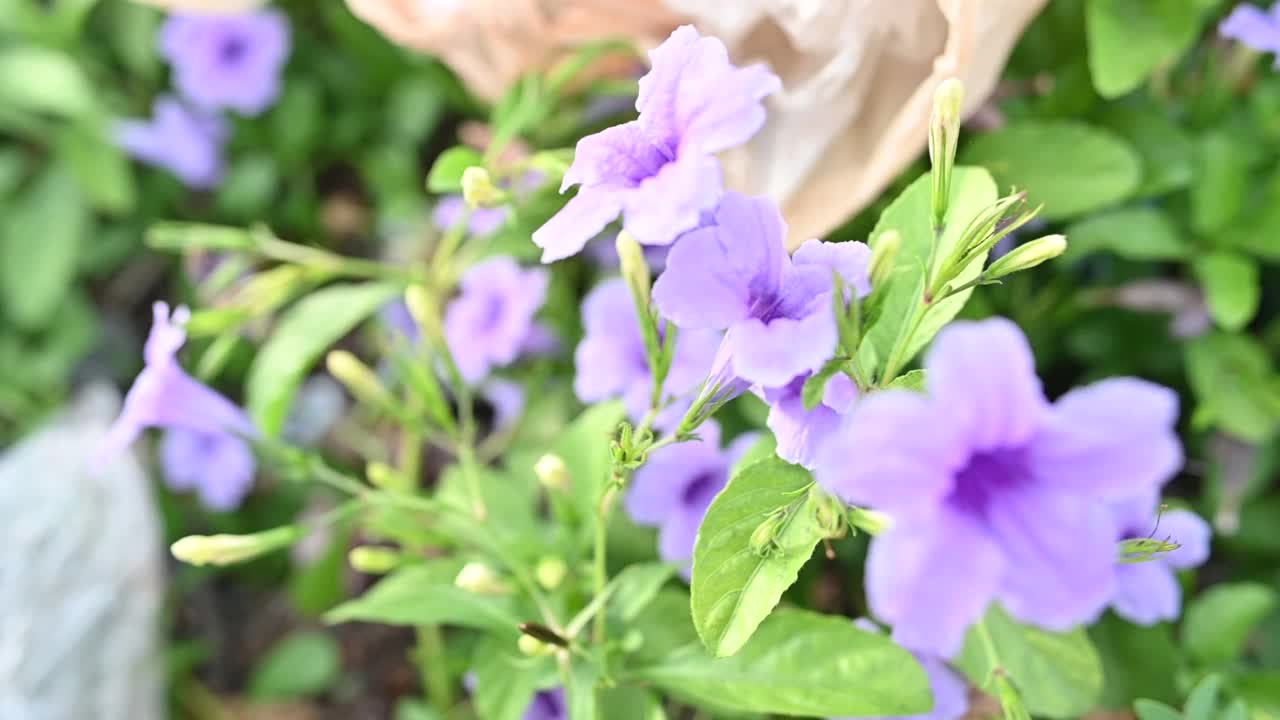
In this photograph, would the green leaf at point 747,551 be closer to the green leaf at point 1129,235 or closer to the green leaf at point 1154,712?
the green leaf at point 1154,712

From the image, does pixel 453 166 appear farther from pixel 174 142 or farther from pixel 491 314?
pixel 174 142

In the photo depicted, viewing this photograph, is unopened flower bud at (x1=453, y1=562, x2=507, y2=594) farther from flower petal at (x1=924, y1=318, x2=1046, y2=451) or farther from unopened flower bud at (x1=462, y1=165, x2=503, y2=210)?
flower petal at (x1=924, y1=318, x2=1046, y2=451)

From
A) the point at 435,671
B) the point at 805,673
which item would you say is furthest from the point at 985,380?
the point at 435,671

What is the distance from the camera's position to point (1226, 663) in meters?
0.72

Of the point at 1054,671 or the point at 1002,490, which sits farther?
the point at 1054,671

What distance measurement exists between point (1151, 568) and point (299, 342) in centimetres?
59

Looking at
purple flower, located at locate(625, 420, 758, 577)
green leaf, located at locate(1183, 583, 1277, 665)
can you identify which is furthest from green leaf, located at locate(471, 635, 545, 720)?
green leaf, located at locate(1183, 583, 1277, 665)

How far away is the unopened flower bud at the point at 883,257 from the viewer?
Answer: 44 centimetres

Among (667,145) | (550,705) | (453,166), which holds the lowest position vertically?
(550,705)

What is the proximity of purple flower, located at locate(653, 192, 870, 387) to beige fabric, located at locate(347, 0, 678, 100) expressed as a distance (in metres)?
0.33

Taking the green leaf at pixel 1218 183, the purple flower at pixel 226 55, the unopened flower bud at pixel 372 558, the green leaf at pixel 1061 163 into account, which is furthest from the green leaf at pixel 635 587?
the purple flower at pixel 226 55

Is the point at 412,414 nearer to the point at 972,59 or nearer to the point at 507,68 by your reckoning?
the point at 507,68

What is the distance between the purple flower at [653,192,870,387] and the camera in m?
0.42

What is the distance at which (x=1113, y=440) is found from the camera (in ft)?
1.19
